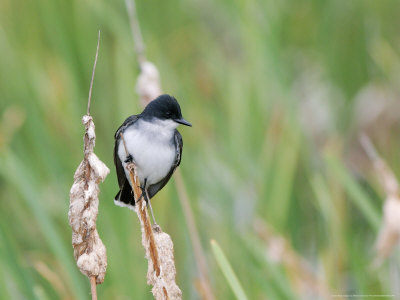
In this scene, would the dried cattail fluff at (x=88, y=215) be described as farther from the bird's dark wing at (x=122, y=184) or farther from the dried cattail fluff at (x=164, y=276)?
the bird's dark wing at (x=122, y=184)

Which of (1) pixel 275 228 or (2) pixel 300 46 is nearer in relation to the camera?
(1) pixel 275 228

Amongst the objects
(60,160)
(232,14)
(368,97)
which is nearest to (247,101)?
(232,14)

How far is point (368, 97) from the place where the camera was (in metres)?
5.12

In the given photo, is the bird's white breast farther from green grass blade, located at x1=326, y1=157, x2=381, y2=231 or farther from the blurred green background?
green grass blade, located at x1=326, y1=157, x2=381, y2=231

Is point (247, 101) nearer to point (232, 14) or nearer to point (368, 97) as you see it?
point (232, 14)

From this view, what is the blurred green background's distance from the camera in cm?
298

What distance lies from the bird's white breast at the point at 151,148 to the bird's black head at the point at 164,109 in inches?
0.9

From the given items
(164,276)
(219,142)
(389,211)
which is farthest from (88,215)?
(219,142)

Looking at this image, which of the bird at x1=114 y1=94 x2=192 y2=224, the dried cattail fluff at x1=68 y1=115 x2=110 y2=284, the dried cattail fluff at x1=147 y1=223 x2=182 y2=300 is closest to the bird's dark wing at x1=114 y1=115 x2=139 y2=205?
the bird at x1=114 y1=94 x2=192 y2=224

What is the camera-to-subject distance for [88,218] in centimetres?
143

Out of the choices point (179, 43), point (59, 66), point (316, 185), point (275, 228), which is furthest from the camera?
point (179, 43)

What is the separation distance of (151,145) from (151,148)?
0.01 meters

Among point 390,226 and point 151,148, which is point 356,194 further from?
point 151,148

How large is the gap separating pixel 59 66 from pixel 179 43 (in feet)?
2.84
